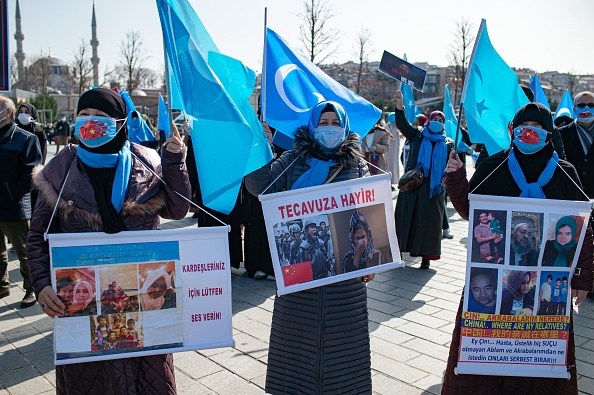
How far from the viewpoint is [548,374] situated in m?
3.37

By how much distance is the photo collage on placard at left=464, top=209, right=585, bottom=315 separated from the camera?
3312mm

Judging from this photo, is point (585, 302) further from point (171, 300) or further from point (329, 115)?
point (171, 300)

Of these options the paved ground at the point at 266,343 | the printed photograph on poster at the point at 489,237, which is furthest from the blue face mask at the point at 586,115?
the printed photograph on poster at the point at 489,237

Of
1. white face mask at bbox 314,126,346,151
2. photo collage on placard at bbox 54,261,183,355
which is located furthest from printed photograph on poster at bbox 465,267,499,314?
photo collage on placard at bbox 54,261,183,355

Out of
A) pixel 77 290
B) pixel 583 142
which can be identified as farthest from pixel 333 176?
pixel 583 142

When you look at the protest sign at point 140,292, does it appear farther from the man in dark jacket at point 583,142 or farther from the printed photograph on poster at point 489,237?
the man in dark jacket at point 583,142

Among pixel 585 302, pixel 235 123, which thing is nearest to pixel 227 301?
pixel 235 123

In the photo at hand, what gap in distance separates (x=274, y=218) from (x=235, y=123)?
639 mm

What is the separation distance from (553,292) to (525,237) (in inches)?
14.7

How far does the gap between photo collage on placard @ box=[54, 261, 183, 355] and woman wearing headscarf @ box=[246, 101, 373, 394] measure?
69 centimetres

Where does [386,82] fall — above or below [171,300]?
above

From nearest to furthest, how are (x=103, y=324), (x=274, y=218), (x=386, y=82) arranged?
(x=103, y=324), (x=274, y=218), (x=386, y=82)

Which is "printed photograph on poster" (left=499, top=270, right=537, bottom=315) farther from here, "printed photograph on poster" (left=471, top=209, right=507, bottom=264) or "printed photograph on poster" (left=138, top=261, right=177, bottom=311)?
"printed photograph on poster" (left=138, top=261, right=177, bottom=311)

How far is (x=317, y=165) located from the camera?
11.4 feet
